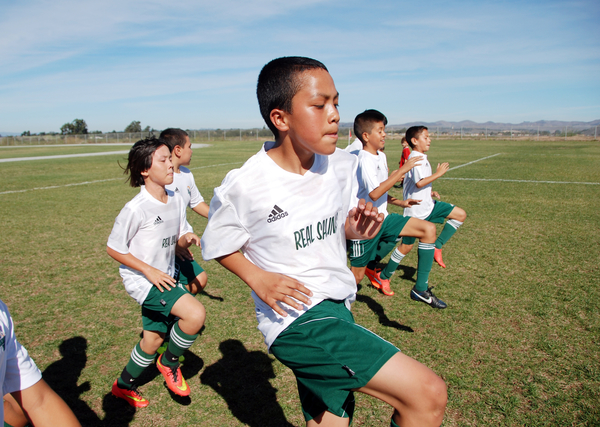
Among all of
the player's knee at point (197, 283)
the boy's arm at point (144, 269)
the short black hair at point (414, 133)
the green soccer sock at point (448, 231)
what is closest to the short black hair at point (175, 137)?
the player's knee at point (197, 283)

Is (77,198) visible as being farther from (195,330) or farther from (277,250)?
(277,250)

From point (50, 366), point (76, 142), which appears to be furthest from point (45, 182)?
point (76, 142)

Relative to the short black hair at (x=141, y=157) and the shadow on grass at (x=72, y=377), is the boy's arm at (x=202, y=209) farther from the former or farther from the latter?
the shadow on grass at (x=72, y=377)

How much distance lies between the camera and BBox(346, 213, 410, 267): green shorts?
453cm

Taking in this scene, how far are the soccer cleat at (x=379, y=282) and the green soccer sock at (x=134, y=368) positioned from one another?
2.99 meters

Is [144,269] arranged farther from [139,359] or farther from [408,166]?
[408,166]

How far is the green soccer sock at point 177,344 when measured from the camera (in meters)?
3.12

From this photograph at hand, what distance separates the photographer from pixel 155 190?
3453 millimetres

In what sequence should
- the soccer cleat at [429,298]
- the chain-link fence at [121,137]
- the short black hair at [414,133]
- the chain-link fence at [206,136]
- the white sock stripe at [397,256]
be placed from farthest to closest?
the chain-link fence at [121,137] → the chain-link fence at [206,136] → the short black hair at [414,133] → the white sock stripe at [397,256] → the soccer cleat at [429,298]

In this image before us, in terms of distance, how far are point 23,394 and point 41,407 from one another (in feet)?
0.33

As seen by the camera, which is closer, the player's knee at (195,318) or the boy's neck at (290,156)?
the boy's neck at (290,156)

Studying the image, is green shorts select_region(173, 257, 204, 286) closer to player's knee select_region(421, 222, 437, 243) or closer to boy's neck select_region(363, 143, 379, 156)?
boy's neck select_region(363, 143, 379, 156)

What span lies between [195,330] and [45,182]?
48.1 feet

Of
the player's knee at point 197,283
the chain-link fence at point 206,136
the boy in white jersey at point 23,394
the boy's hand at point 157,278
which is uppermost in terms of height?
the chain-link fence at point 206,136
